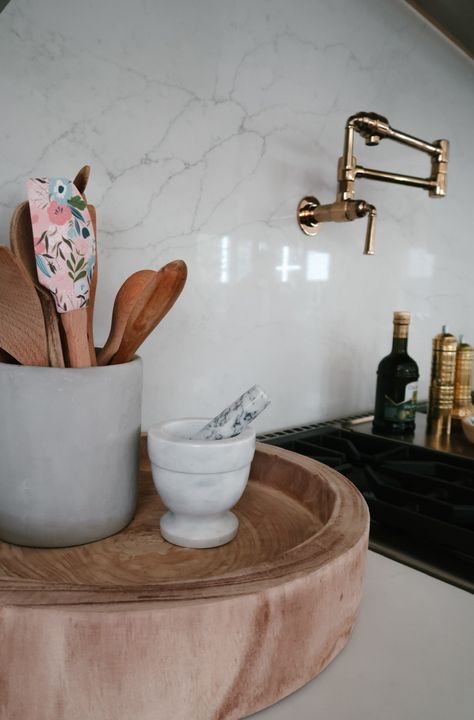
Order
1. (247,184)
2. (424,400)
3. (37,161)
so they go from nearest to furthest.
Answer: (37,161) < (247,184) < (424,400)

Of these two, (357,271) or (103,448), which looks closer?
(103,448)

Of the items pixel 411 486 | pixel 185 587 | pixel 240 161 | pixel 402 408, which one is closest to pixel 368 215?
pixel 240 161

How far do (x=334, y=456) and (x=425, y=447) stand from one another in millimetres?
183

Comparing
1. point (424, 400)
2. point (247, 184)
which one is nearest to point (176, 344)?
point (247, 184)

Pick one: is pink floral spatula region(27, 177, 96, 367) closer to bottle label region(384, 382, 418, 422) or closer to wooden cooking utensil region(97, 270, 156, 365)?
wooden cooking utensil region(97, 270, 156, 365)

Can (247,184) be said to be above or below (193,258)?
above

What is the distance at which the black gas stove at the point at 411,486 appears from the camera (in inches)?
24.7

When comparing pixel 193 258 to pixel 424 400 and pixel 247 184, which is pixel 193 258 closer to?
pixel 247 184

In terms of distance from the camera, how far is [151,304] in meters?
0.53

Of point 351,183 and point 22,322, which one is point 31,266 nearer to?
point 22,322

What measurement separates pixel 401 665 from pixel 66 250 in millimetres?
440

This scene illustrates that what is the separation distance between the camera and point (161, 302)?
0.53 metres

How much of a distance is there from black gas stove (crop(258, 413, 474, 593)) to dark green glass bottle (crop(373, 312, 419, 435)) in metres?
0.03

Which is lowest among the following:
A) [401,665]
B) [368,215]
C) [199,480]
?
[401,665]
